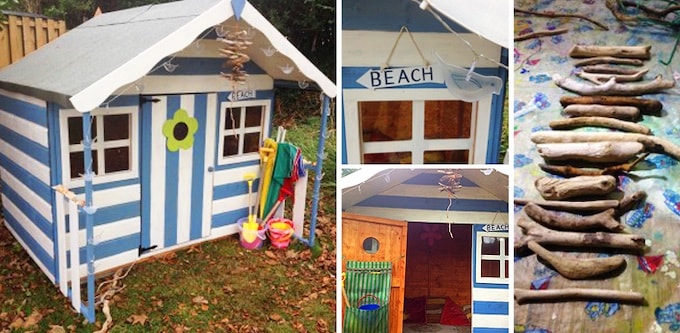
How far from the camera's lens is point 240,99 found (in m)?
2.72

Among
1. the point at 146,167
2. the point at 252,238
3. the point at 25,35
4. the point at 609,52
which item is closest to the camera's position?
the point at 609,52

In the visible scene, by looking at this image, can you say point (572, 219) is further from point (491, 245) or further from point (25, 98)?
point (25, 98)

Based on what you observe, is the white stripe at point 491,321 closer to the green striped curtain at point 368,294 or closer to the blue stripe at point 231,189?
the green striped curtain at point 368,294

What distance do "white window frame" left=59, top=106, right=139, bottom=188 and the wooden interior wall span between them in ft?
3.90

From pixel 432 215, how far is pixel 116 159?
1.35m

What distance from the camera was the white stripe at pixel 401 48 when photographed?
1699 mm

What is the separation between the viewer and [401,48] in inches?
67.1

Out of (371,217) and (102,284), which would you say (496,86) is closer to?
(371,217)

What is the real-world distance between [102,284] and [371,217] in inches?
49.7

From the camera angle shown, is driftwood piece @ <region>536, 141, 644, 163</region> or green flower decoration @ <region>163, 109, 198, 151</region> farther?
green flower decoration @ <region>163, 109, 198, 151</region>

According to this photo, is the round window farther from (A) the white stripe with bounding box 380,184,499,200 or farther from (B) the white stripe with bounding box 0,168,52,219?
(B) the white stripe with bounding box 0,168,52,219

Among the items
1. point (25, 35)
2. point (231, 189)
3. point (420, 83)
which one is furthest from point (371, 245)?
point (25, 35)

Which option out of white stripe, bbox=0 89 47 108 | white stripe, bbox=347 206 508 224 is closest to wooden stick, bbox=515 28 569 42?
white stripe, bbox=347 206 508 224

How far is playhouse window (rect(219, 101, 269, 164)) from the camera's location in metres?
2.72
